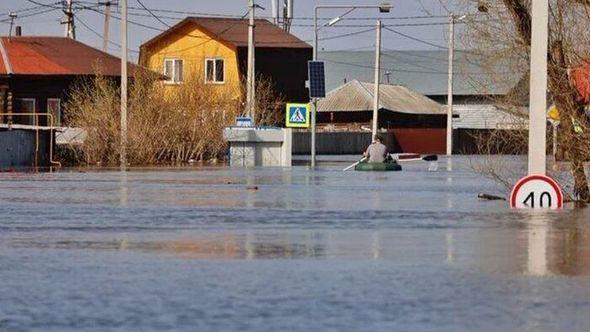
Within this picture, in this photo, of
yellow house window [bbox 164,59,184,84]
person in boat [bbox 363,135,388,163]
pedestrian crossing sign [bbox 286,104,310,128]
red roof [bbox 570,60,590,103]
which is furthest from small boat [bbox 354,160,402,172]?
yellow house window [bbox 164,59,184,84]

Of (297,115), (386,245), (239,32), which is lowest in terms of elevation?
(386,245)

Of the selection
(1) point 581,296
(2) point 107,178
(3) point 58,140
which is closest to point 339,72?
(3) point 58,140

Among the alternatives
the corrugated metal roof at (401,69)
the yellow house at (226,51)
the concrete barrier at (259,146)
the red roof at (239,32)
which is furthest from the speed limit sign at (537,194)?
the corrugated metal roof at (401,69)

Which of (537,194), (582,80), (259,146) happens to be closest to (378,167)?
(259,146)

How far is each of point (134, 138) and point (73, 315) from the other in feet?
163

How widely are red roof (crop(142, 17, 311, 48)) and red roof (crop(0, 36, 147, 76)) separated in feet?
47.2

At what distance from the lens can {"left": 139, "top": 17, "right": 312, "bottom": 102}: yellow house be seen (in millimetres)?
99438

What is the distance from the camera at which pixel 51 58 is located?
81125 mm

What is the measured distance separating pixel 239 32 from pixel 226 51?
1824 millimetres

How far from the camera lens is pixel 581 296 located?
12273 millimetres

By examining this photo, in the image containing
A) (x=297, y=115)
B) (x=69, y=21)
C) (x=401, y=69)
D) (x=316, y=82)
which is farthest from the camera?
(x=401, y=69)

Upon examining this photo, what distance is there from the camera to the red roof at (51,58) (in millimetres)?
78500

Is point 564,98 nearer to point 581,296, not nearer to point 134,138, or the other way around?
point 581,296

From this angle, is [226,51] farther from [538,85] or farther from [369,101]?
[538,85]
